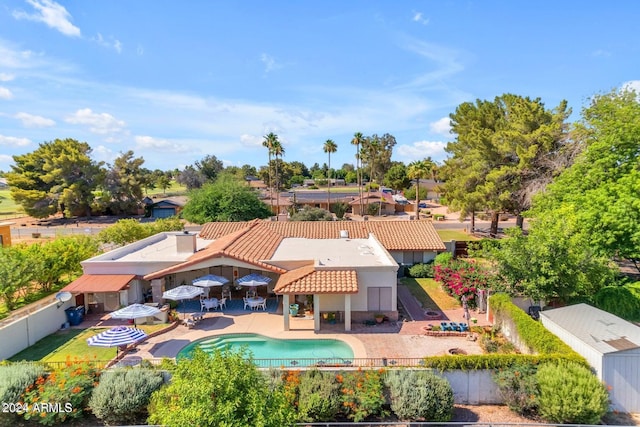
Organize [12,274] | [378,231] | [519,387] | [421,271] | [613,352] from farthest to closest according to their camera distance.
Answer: [378,231] < [421,271] < [12,274] < [613,352] < [519,387]

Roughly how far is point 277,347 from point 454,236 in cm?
3873

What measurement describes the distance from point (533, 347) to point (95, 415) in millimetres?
17550

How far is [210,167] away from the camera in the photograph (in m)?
122

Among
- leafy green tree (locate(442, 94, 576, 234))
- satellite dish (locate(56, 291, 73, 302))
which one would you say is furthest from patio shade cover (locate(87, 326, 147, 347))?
leafy green tree (locate(442, 94, 576, 234))

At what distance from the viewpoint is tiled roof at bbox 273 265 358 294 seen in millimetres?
20312

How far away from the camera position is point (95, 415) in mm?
13086

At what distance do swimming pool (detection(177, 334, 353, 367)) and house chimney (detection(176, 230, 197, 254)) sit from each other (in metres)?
9.57

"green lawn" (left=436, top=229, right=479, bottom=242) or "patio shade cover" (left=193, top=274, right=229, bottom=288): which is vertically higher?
"patio shade cover" (left=193, top=274, right=229, bottom=288)

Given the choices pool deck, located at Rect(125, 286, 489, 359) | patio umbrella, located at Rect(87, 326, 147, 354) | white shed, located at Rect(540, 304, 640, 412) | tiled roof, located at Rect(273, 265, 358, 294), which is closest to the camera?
white shed, located at Rect(540, 304, 640, 412)

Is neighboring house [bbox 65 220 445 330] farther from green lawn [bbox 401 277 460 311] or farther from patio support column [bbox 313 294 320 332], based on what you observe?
green lawn [bbox 401 277 460 311]

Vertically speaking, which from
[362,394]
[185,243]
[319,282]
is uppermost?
[185,243]

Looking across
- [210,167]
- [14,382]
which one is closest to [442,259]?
[14,382]

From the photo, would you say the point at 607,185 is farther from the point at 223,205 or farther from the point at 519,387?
the point at 223,205

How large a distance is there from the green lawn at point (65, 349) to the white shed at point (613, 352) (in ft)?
67.9
